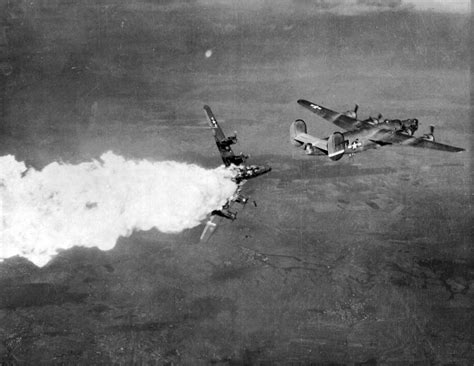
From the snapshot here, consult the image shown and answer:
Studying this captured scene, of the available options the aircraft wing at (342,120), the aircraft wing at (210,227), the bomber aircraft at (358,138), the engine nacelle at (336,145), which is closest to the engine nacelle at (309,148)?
the bomber aircraft at (358,138)

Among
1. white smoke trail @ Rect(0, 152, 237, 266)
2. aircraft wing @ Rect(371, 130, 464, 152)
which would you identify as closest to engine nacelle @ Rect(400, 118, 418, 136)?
aircraft wing @ Rect(371, 130, 464, 152)

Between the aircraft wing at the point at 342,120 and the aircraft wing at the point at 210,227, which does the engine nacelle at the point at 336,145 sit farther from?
the aircraft wing at the point at 210,227

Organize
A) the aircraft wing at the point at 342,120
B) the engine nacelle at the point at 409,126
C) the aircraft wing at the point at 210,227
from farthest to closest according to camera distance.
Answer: the engine nacelle at the point at 409,126 < the aircraft wing at the point at 342,120 < the aircraft wing at the point at 210,227

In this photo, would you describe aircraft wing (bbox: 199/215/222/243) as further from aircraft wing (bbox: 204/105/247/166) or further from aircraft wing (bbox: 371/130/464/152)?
aircraft wing (bbox: 371/130/464/152)

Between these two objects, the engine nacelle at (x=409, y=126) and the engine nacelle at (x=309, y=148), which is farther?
the engine nacelle at (x=409, y=126)

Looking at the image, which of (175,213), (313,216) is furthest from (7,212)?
(313,216)

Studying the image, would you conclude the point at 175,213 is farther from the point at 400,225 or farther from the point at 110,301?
A: the point at 400,225

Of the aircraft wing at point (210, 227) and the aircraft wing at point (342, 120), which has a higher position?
the aircraft wing at point (342, 120)
